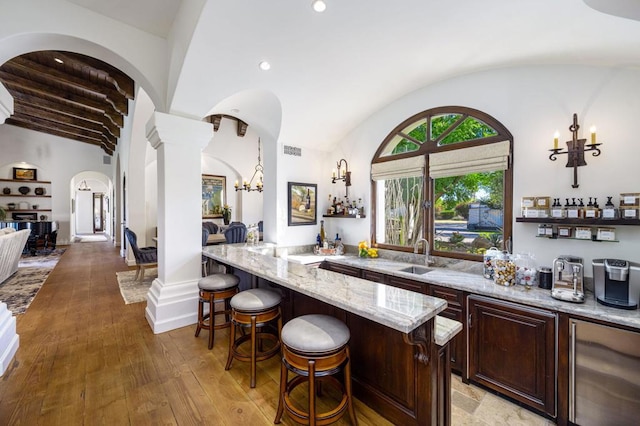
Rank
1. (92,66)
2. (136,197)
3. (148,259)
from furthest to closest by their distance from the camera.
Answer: (136,197) < (148,259) < (92,66)

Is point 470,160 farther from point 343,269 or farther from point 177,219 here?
point 177,219

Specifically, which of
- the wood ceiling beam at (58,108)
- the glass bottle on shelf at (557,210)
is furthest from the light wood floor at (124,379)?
the wood ceiling beam at (58,108)

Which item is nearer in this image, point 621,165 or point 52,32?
point 621,165

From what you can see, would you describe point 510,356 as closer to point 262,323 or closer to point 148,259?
point 262,323

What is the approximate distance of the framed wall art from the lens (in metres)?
9.01

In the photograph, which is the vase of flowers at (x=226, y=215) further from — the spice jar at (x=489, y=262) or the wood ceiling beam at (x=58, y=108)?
the spice jar at (x=489, y=262)

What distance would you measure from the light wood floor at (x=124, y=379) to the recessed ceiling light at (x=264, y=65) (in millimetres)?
2877

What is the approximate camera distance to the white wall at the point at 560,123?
2031 millimetres

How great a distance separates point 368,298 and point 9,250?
6.58 m

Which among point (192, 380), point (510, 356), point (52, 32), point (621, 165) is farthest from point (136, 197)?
point (621, 165)

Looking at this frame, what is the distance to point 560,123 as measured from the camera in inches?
91.0

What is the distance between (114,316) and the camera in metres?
3.38

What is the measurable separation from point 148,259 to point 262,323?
3968 millimetres

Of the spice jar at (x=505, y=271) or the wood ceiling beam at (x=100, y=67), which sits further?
the wood ceiling beam at (x=100, y=67)
